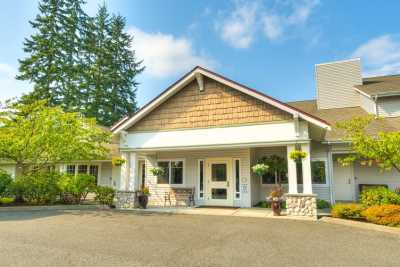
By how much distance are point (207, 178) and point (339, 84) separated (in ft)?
36.0

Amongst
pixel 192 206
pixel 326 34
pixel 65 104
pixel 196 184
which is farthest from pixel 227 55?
pixel 65 104

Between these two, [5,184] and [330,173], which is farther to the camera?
[330,173]

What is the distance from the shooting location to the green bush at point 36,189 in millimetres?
12234

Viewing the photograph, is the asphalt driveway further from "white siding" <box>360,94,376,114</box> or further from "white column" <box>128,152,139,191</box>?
"white siding" <box>360,94,376,114</box>

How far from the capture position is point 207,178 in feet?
43.2

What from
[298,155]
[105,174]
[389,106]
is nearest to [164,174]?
[105,174]

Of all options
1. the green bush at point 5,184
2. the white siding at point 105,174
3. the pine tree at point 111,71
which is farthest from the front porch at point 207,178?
the pine tree at point 111,71

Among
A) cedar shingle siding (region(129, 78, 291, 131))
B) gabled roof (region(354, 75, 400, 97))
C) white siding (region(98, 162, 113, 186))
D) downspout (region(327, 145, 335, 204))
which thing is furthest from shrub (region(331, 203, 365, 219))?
white siding (region(98, 162, 113, 186))

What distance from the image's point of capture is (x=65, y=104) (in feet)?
97.6

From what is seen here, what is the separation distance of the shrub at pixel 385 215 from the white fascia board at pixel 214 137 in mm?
Result: 3183

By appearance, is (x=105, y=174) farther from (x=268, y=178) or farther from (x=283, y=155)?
(x=283, y=155)

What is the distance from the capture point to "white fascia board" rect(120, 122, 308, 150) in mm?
10047

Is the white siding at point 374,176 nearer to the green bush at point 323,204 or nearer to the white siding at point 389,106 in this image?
the green bush at point 323,204

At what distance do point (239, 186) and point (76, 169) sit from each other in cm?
1151
